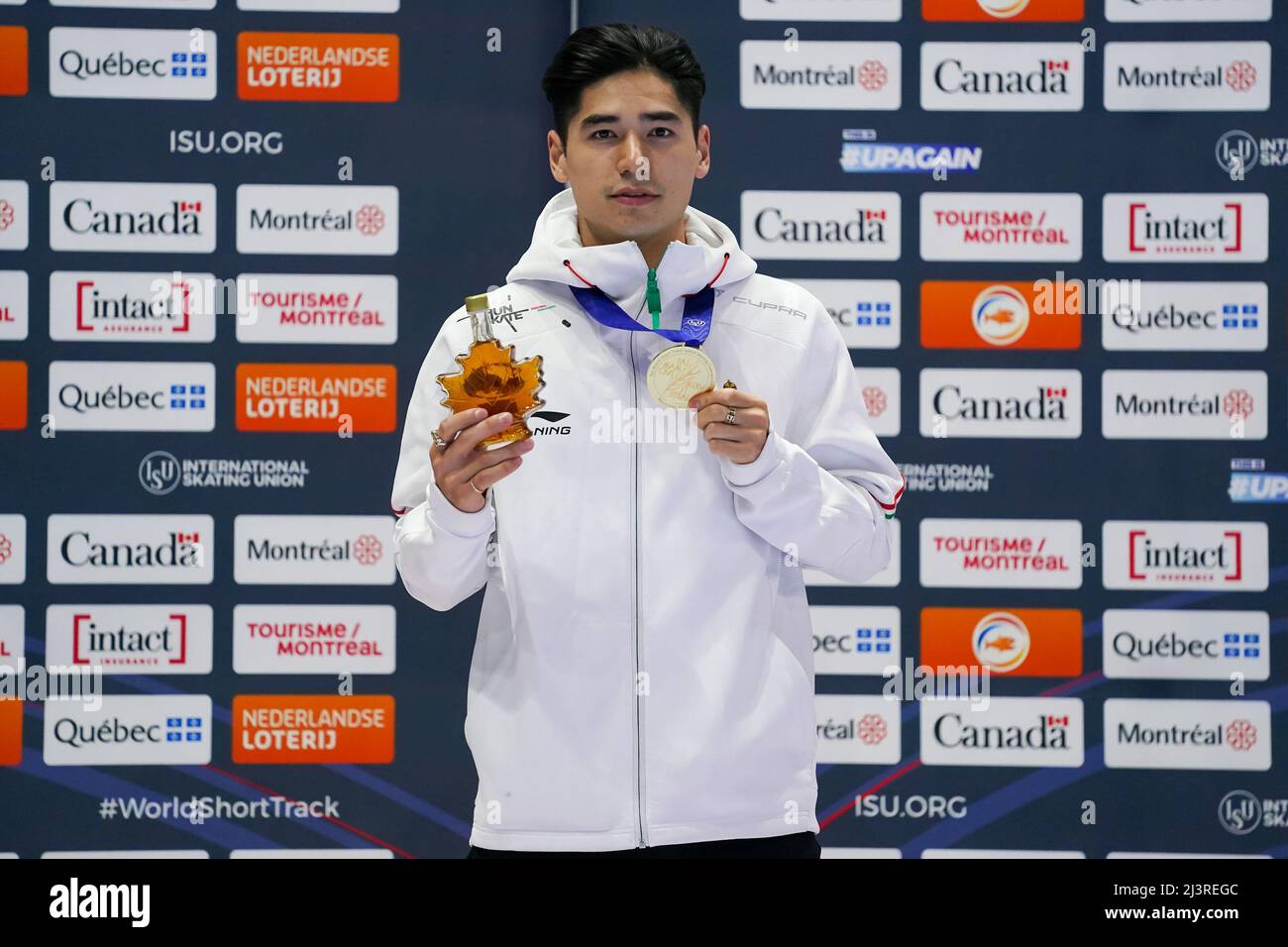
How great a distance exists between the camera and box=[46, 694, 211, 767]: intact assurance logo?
10.1 feet

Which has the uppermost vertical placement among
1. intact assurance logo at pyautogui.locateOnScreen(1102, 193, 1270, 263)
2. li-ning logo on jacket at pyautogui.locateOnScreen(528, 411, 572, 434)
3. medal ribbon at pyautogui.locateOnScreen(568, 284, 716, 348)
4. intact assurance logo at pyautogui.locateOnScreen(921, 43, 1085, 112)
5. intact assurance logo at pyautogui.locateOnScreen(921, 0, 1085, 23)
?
intact assurance logo at pyautogui.locateOnScreen(921, 0, 1085, 23)

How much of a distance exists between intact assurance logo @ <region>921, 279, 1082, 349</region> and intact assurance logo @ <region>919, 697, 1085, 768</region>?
0.92 metres

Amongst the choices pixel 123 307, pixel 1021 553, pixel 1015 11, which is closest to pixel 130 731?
pixel 123 307

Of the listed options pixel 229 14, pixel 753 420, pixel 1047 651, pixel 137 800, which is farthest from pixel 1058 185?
pixel 137 800

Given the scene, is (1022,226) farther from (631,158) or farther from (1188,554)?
(631,158)

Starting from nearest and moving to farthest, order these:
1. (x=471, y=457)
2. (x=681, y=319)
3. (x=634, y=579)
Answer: (x=471, y=457)
(x=634, y=579)
(x=681, y=319)

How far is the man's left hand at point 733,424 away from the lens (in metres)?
1.59

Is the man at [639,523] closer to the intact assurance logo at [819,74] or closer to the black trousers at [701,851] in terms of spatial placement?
the black trousers at [701,851]

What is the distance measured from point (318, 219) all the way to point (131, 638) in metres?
1.18

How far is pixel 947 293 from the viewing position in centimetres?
312

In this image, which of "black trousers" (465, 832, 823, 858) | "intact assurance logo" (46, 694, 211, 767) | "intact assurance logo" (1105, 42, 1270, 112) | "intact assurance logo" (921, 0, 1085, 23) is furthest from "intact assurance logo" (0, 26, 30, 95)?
"intact assurance logo" (1105, 42, 1270, 112)

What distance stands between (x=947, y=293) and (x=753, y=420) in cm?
170

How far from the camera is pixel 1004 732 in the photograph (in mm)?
3107

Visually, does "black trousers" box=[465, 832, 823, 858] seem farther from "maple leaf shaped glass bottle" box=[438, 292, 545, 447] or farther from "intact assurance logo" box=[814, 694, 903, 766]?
"intact assurance logo" box=[814, 694, 903, 766]
